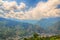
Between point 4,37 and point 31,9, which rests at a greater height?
point 31,9

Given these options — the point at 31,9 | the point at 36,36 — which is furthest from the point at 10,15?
the point at 36,36

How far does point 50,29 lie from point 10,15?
112 cm

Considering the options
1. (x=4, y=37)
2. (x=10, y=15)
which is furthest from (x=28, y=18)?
(x=4, y=37)

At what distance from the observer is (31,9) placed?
4.41 meters

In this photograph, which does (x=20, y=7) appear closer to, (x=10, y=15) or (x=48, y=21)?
(x=10, y=15)

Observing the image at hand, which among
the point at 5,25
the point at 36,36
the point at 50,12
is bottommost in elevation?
the point at 36,36

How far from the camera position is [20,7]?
441cm

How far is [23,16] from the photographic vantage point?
4391mm

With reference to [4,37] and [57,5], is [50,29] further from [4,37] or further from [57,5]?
[4,37]

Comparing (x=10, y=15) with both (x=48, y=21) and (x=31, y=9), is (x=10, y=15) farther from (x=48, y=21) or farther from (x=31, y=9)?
(x=48, y=21)

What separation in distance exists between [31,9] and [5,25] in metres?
0.80

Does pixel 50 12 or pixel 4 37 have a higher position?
pixel 50 12

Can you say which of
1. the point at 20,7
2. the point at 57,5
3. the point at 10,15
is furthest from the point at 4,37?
the point at 57,5

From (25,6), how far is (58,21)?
37.8 inches
